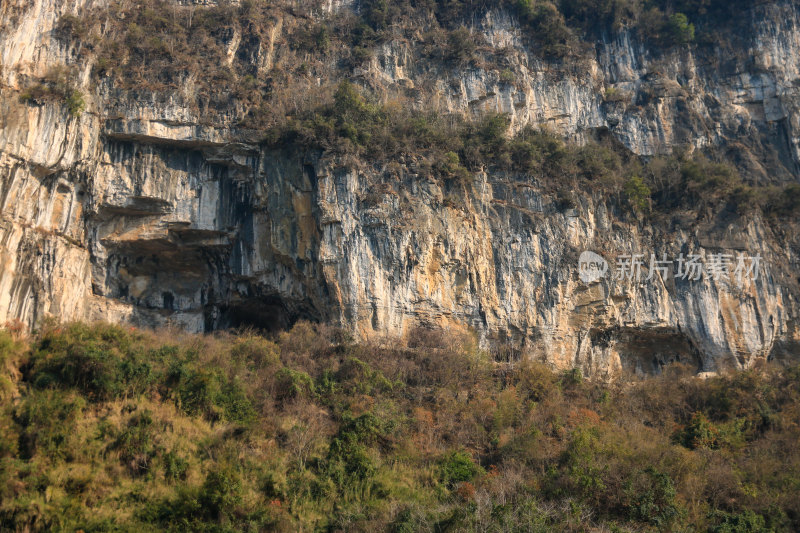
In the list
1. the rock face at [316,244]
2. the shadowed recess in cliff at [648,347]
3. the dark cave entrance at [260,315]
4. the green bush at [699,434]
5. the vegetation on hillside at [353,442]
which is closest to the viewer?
the vegetation on hillside at [353,442]

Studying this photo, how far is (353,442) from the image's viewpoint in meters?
16.1

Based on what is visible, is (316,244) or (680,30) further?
(680,30)

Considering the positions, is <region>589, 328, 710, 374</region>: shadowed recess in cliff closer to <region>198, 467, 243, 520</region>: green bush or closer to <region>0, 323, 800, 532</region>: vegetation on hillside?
<region>0, 323, 800, 532</region>: vegetation on hillside

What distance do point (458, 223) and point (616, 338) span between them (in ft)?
21.3

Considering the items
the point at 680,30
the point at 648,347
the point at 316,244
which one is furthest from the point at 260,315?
the point at 680,30

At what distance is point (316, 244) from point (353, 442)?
7.15 meters

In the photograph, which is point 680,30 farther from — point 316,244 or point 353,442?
point 353,442

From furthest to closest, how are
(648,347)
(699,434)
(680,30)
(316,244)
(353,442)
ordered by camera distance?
(680,30) → (648,347) → (316,244) → (699,434) → (353,442)

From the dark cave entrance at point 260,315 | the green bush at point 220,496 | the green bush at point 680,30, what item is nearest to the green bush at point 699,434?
the dark cave entrance at point 260,315

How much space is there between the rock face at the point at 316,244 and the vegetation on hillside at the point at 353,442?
202 centimetres

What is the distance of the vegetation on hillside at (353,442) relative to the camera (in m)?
13.8

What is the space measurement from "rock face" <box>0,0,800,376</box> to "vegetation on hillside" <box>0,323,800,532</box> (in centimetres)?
202

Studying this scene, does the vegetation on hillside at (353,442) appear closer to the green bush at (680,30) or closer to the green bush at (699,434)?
the green bush at (699,434)

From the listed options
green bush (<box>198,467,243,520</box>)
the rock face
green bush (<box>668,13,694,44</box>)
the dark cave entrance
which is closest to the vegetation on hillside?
green bush (<box>198,467,243,520</box>)
